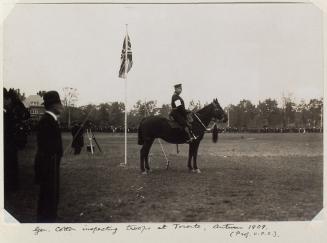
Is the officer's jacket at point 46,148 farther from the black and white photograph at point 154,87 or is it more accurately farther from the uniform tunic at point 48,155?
the black and white photograph at point 154,87

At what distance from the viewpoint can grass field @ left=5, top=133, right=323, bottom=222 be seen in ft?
17.3

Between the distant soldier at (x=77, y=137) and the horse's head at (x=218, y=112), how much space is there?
2.01 m

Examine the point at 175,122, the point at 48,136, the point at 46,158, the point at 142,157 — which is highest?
the point at 175,122

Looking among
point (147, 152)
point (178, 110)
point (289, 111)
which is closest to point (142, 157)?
point (147, 152)

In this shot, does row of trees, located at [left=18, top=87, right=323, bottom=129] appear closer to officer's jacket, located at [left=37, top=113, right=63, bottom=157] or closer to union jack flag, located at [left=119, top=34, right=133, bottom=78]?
union jack flag, located at [left=119, top=34, right=133, bottom=78]

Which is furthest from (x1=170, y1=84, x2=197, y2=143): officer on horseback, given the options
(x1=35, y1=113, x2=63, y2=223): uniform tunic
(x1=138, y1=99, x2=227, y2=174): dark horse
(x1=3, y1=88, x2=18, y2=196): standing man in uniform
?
(x1=3, y1=88, x2=18, y2=196): standing man in uniform

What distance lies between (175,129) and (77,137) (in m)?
1.65

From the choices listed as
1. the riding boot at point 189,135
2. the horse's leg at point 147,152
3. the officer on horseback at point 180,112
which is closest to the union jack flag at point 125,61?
the officer on horseback at point 180,112

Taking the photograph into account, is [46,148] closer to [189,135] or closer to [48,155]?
[48,155]

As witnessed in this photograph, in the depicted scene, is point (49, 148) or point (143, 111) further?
point (143, 111)

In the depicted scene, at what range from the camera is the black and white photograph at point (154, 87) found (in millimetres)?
5383

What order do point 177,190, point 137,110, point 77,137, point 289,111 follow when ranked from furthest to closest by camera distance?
point 289,111
point 137,110
point 77,137
point 177,190
